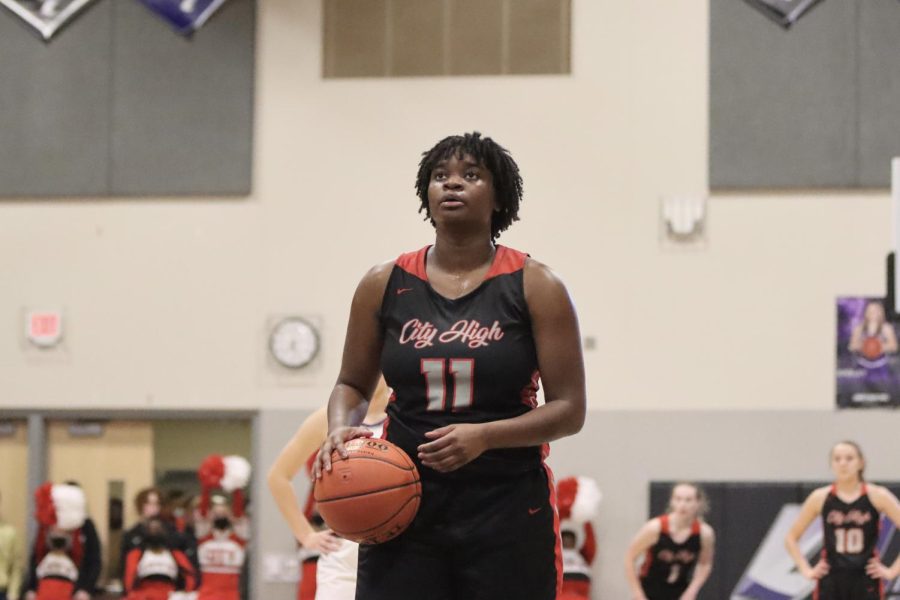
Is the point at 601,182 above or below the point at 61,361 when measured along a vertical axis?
above

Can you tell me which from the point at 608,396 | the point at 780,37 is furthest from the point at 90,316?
the point at 780,37

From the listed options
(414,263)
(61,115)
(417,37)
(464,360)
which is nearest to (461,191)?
(414,263)

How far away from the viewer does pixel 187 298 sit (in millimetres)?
11484

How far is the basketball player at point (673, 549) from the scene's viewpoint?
9750 millimetres

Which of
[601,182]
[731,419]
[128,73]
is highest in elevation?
[128,73]

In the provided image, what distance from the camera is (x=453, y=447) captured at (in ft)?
9.53

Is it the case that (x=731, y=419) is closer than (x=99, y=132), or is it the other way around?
(x=731, y=419)

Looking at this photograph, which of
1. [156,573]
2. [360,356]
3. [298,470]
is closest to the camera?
[360,356]

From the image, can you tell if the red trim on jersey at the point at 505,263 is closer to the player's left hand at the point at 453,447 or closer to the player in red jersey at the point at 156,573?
the player's left hand at the point at 453,447

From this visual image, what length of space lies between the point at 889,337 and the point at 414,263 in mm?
8416

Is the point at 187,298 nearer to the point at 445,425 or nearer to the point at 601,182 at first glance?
the point at 601,182

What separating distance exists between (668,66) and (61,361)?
19.0ft

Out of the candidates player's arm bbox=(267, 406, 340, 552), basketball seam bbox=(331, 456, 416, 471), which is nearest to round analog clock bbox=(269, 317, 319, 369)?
player's arm bbox=(267, 406, 340, 552)

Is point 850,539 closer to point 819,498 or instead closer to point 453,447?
point 819,498
